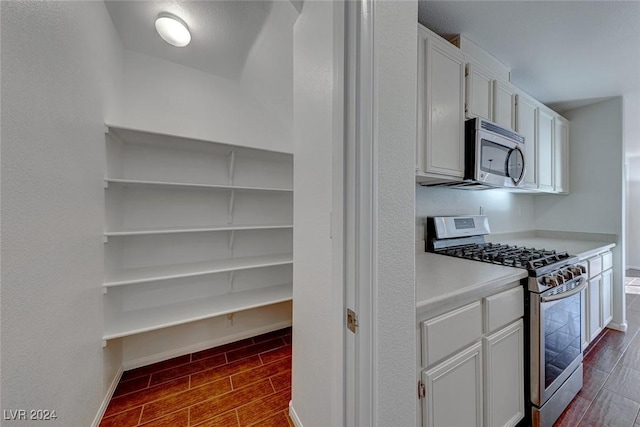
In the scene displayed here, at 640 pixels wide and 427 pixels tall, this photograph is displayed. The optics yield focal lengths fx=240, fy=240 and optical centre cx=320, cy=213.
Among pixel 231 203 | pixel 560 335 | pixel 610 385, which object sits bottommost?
pixel 610 385

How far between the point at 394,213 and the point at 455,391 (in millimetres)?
867

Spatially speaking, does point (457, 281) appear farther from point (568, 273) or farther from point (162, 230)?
point (162, 230)

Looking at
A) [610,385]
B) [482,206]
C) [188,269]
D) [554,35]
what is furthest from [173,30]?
[610,385]

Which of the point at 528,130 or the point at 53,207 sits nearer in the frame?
the point at 53,207

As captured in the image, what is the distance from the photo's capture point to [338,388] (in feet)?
2.38

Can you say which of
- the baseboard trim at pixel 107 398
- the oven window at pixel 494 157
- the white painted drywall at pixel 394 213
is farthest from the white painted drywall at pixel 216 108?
the oven window at pixel 494 157

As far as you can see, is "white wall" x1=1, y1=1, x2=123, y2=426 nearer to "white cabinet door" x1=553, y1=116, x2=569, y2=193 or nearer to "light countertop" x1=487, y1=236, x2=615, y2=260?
"light countertop" x1=487, y1=236, x2=615, y2=260

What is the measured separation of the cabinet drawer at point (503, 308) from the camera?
3.59ft

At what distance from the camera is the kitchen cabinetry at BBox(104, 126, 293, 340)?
1.71m

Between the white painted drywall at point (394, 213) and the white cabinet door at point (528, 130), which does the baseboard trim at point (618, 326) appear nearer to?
the white cabinet door at point (528, 130)

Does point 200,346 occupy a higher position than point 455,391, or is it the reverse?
point 455,391

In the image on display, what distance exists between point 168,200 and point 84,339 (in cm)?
109

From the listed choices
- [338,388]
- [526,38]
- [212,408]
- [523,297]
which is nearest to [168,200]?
[212,408]

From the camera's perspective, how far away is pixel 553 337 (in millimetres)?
1348
